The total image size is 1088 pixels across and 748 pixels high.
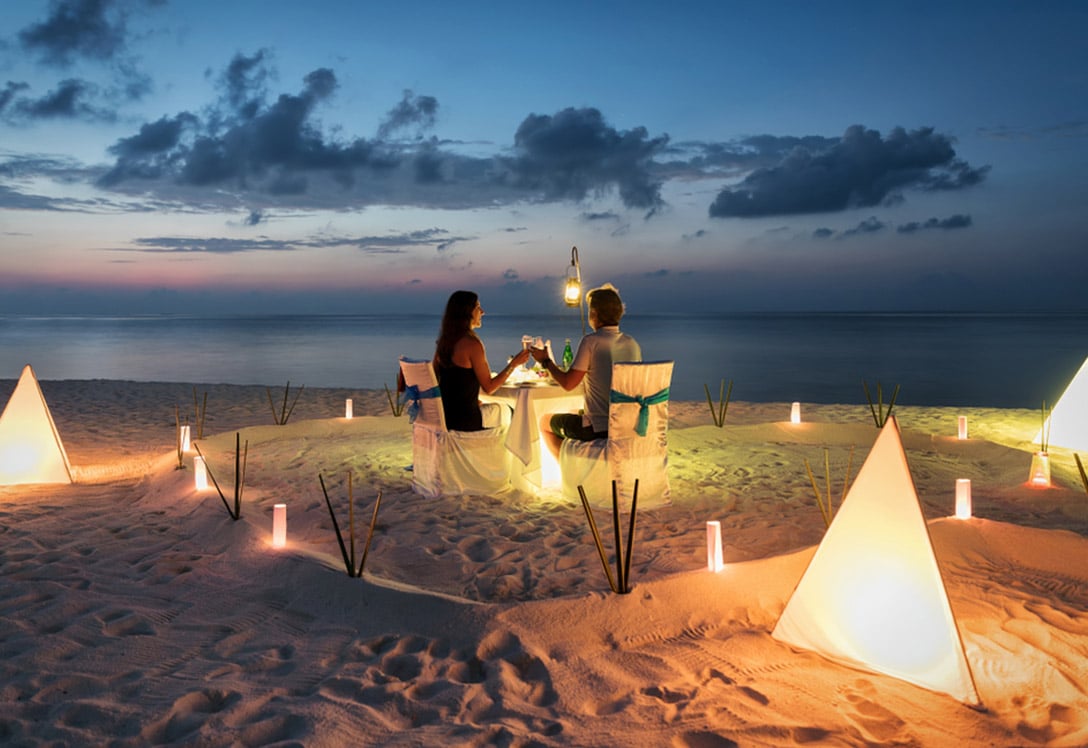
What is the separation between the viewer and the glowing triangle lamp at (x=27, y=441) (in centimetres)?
486

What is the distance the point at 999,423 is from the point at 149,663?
330 inches

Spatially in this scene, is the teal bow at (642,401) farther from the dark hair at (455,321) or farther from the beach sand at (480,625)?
the dark hair at (455,321)

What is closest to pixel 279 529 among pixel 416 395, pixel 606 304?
pixel 416 395

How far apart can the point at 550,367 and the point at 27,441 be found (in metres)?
3.57

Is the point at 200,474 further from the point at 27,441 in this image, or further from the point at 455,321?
the point at 455,321

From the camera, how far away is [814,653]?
2521 millimetres

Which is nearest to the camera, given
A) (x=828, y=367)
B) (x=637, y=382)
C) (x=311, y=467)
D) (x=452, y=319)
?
(x=637, y=382)

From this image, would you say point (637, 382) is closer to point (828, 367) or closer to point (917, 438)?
point (917, 438)

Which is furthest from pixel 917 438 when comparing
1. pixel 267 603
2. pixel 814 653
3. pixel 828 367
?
pixel 828 367

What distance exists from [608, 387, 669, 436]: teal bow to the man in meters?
0.17

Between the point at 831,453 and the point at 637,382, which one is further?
the point at 831,453

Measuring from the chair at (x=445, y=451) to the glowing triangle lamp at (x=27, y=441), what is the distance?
7.98 ft

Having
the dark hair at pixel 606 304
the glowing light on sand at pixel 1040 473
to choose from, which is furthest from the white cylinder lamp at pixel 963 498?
the dark hair at pixel 606 304

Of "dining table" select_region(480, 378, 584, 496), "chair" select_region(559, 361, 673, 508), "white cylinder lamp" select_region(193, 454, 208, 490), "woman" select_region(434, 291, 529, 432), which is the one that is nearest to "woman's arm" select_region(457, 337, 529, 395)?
"woman" select_region(434, 291, 529, 432)
